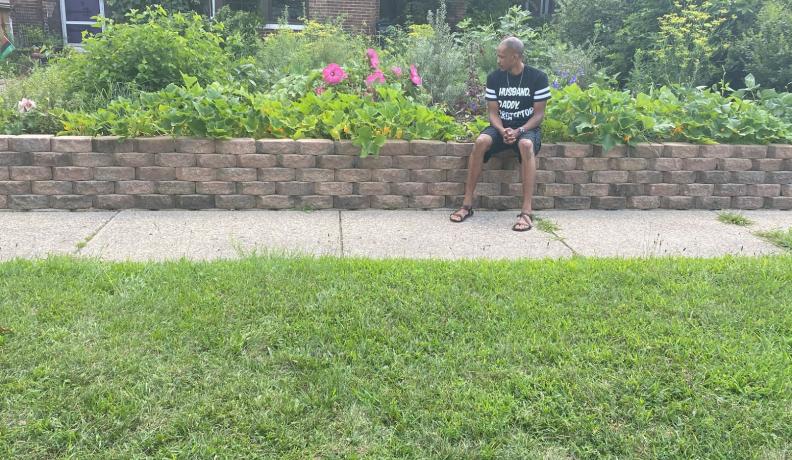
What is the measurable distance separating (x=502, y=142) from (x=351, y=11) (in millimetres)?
10551

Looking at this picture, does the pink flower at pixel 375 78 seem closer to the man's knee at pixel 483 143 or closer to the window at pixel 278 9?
the man's knee at pixel 483 143

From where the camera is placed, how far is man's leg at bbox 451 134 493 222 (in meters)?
5.04

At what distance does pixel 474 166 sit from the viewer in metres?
5.06

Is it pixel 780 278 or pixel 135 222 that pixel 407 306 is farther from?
pixel 135 222

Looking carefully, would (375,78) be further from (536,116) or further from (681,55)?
(681,55)

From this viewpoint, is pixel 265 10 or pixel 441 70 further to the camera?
pixel 265 10

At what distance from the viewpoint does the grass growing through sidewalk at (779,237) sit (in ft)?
14.5

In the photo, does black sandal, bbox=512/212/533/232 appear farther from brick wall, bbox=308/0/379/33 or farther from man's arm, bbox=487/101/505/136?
brick wall, bbox=308/0/379/33

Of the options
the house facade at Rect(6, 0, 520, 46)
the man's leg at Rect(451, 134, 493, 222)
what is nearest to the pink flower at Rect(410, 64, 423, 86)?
the man's leg at Rect(451, 134, 493, 222)

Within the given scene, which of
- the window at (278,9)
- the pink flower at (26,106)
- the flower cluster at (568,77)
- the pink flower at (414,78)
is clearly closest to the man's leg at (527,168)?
the pink flower at (414,78)

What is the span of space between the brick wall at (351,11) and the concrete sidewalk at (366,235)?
34.0 feet

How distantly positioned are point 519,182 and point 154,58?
360 centimetres

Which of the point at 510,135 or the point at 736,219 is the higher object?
the point at 510,135

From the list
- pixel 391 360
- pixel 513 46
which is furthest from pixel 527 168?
pixel 391 360
